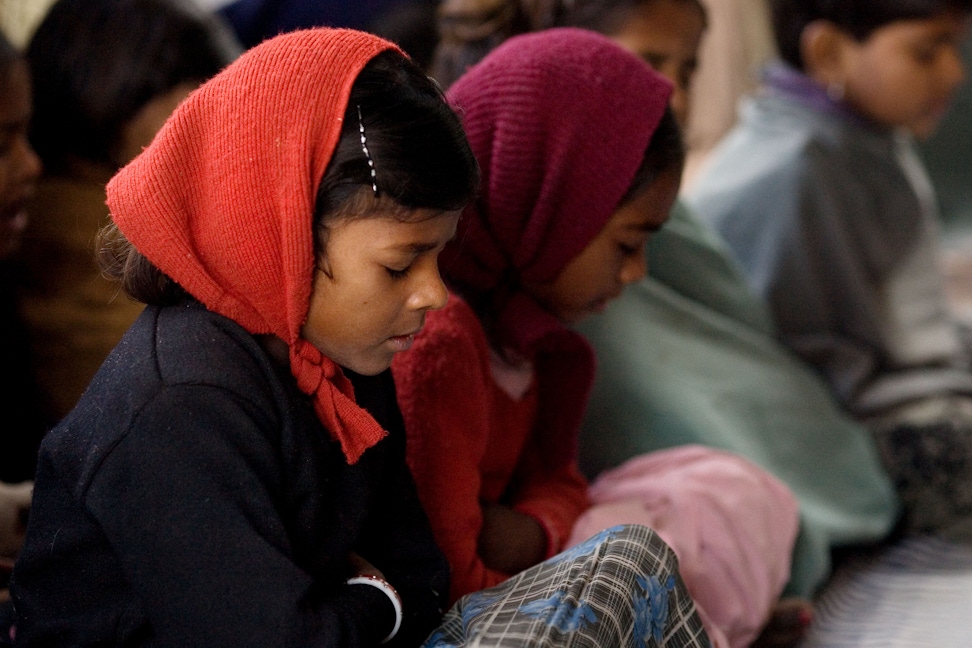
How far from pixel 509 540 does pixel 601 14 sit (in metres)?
0.84

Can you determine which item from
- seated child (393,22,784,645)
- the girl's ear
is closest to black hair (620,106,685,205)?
seated child (393,22,784,645)

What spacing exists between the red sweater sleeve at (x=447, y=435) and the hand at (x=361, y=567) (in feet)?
0.47

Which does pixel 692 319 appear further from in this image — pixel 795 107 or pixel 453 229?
pixel 453 229

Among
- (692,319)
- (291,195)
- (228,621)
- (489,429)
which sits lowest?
(692,319)

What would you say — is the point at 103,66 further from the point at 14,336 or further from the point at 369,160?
the point at 369,160

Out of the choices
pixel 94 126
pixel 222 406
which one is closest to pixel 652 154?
pixel 222 406

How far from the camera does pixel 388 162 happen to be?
2.96 feet

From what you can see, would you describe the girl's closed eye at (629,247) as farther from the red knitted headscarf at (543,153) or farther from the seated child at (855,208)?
the seated child at (855,208)

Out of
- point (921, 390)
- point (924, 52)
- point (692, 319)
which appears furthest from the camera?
point (924, 52)

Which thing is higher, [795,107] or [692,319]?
[795,107]

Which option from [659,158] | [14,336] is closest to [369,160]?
[659,158]

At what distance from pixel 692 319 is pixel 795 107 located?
0.59m

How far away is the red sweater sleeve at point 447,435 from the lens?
1.16 m

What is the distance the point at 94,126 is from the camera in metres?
1.62
